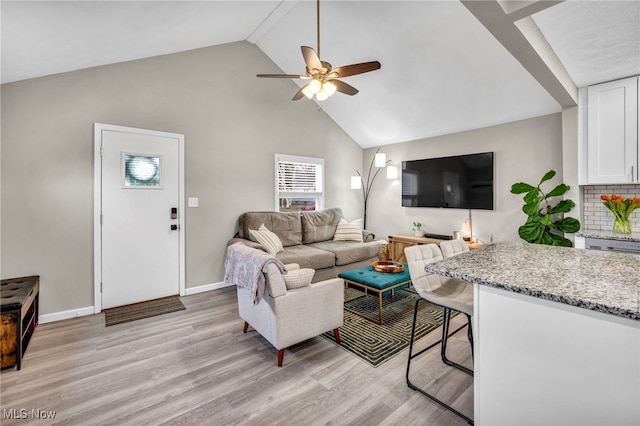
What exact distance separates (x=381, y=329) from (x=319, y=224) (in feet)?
7.69

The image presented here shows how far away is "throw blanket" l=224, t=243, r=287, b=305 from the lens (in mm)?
2195

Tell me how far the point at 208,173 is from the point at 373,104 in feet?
9.25

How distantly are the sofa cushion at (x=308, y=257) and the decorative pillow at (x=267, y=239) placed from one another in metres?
0.09

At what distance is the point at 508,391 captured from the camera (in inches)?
48.4

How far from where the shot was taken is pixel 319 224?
16.0 feet

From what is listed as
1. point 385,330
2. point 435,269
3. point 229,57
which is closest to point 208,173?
point 229,57

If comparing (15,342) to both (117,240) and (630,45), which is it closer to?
(117,240)

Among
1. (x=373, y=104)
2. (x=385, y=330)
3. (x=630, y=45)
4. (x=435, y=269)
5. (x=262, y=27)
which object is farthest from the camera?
(x=373, y=104)

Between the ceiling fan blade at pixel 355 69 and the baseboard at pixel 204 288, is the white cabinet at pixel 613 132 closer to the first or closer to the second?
the ceiling fan blade at pixel 355 69

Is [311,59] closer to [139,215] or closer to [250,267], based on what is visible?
[250,267]

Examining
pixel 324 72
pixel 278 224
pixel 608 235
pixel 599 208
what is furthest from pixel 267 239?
pixel 599 208

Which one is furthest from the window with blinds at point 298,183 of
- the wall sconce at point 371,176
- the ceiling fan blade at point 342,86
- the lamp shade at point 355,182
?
the ceiling fan blade at point 342,86

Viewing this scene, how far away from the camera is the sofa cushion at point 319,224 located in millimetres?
4699

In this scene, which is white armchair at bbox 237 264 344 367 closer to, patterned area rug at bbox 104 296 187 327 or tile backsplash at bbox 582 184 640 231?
patterned area rug at bbox 104 296 187 327
